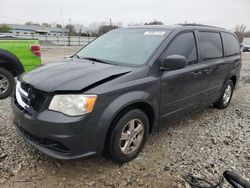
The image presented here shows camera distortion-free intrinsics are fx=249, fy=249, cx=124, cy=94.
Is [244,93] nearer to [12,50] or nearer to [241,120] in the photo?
[241,120]

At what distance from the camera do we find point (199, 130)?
4.34 meters

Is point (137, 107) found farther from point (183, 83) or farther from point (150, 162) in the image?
point (183, 83)

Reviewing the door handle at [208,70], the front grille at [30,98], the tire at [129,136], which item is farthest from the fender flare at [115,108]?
the door handle at [208,70]

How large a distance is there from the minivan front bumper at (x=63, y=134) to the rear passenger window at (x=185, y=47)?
1.61m

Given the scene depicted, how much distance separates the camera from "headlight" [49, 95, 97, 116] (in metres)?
2.57

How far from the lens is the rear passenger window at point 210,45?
14.1 feet

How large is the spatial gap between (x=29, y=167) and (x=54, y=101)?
997 millimetres

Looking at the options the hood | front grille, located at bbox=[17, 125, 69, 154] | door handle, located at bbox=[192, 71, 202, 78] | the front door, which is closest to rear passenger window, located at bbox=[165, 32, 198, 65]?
the front door

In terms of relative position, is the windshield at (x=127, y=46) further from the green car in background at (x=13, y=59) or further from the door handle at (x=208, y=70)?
the green car in background at (x=13, y=59)

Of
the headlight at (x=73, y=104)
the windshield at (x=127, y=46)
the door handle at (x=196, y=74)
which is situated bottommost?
the headlight at (x=73, y=104)

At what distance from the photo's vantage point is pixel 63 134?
8.35 ft

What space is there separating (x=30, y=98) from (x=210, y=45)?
3.28 meters

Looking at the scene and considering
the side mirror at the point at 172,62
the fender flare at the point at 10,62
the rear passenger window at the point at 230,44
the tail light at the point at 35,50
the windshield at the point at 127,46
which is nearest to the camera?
the side mirror at the point at 172,62

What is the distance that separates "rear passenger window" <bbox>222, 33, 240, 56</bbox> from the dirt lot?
5.67 feet
